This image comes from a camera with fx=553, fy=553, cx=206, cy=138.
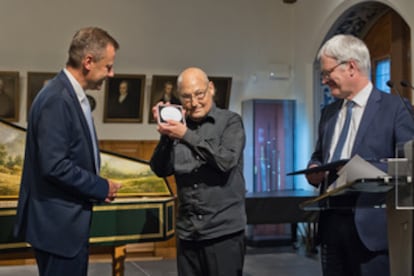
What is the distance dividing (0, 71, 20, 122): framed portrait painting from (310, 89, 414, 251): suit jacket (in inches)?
229

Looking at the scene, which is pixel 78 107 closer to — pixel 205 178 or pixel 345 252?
pixel 205 178

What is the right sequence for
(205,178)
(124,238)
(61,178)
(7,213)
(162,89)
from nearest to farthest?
(61,178), (205,178), (7,213), (124,238), (162,89)

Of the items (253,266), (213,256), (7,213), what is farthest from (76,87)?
(253,266)

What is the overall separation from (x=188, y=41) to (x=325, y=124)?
5.63 m

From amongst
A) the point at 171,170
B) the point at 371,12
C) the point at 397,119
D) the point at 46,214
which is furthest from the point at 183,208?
the point at 371,12

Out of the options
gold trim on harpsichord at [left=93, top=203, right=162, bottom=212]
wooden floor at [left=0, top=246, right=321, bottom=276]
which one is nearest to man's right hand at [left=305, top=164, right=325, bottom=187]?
gold trim on harpsichord at [left=93, top=203, right=162, bottom=212]

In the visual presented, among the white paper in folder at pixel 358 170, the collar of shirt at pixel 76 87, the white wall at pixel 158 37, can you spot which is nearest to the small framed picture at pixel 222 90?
the white wall at pixel 158 37

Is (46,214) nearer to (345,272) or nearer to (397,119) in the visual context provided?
(345,272)

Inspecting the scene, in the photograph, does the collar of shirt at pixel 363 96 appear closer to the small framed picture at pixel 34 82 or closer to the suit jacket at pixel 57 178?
the suit jacket at pixel 57 178

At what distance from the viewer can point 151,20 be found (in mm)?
7609

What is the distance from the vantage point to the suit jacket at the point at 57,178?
1.96 metres

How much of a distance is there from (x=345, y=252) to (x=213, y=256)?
55 cm

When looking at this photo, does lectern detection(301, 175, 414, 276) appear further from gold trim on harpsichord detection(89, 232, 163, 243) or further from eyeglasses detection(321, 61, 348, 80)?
gold trim on harpsichord detection(89, 232, 163, 243)

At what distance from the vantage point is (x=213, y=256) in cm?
232
